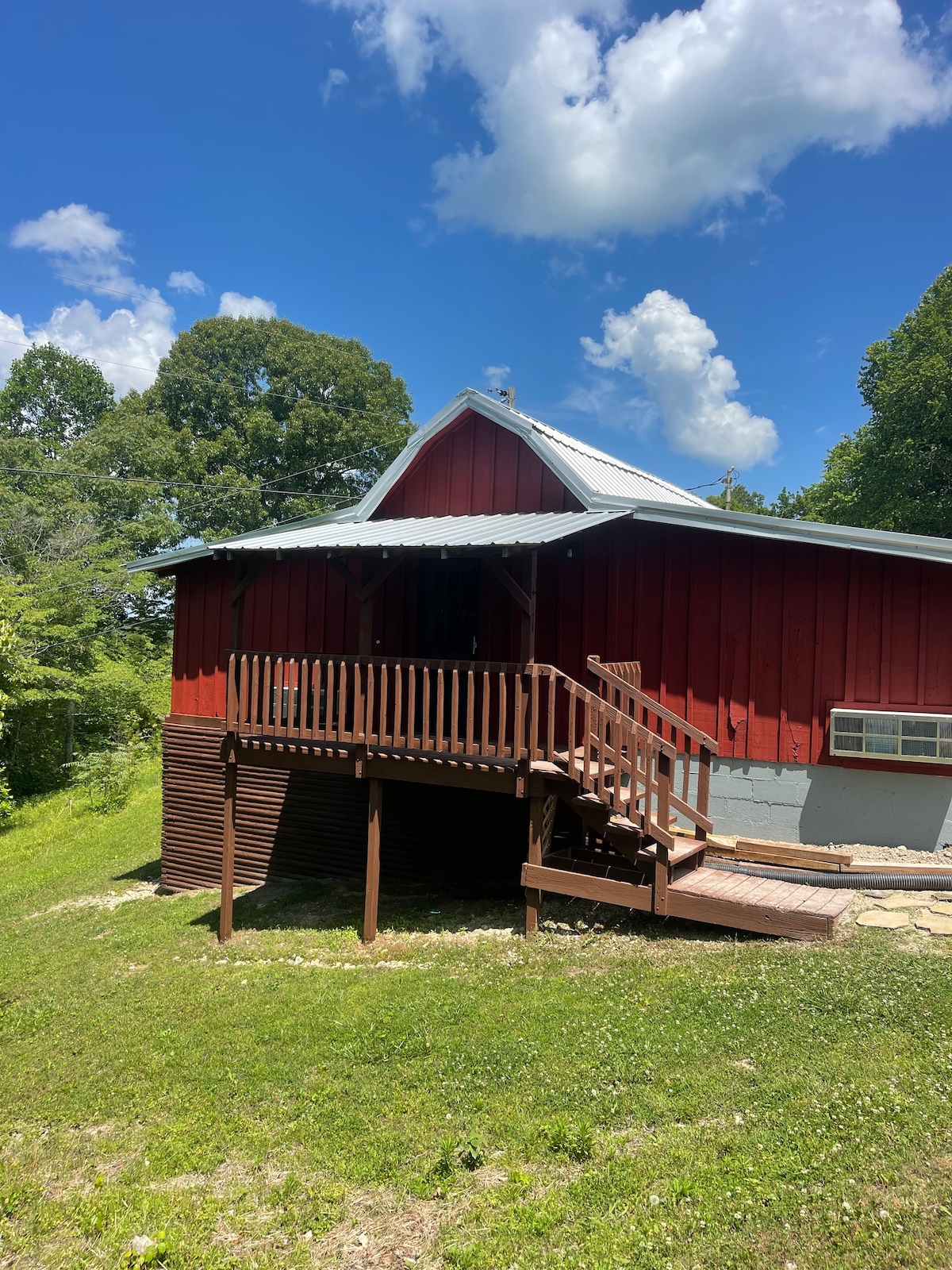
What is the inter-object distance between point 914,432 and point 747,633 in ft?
59.2

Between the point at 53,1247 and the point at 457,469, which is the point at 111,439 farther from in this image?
the point at 53,1247

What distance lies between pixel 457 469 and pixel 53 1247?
9.02 m

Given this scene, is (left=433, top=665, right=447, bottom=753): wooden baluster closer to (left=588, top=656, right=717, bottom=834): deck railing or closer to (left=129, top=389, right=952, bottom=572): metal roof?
(left=129, top=389, right=952, bottom=572): metal roof

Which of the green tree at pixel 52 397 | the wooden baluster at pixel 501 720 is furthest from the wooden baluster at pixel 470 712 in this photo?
the green tree at pixel 52 397

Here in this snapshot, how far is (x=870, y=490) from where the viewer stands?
2423 centimetres

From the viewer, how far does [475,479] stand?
35.0ft

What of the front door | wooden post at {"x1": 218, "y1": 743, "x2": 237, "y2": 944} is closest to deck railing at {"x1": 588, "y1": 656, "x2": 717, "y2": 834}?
the front door

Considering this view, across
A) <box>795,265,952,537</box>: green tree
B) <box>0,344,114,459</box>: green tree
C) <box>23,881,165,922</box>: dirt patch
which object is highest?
<box>0,344,114,459</box>: green tree

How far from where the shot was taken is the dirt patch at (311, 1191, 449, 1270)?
3.71 meters

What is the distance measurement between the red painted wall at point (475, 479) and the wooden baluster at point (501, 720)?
3105 mm

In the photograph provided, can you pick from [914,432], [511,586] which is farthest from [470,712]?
[914,432]

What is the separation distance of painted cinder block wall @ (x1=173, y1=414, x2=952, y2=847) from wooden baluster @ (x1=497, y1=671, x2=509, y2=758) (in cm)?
230

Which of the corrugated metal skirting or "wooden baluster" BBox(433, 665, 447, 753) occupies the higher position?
"wooden baluster" BBox(433, 665, 447, 753)

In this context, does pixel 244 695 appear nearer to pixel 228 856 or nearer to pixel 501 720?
pixel 228 856
